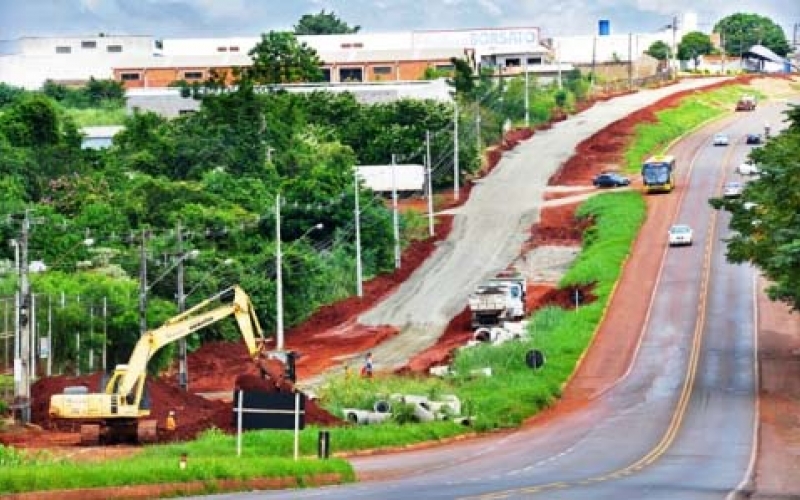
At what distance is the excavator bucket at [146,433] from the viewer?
194 ft

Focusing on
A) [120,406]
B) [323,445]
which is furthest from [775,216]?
[323,445]

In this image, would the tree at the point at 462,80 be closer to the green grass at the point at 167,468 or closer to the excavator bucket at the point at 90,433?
the excavator bucket at the point at 90,433

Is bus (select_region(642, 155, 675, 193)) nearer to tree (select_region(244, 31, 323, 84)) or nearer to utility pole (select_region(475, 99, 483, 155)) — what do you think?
utility pole (select_region(475, 99, 483, 155))

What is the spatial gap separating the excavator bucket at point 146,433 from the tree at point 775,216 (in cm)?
2112

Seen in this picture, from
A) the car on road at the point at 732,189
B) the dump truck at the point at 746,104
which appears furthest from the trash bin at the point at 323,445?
the dump truck at the point at 746,104

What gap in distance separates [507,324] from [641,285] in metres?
13.4

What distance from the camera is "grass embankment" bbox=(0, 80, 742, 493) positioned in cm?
3991

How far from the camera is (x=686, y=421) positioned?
226ft

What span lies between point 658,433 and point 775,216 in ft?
33.2

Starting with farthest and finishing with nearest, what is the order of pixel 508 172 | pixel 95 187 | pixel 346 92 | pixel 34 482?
pixel 346 92 → pixel 508 172 → pixel 95 187 → pixel 34 482

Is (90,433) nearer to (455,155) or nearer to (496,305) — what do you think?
(496,305)

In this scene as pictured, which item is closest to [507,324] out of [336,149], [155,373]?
[155,373]

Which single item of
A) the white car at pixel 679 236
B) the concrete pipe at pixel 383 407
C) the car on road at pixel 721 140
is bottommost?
the concrete pipe at pixel 383 407

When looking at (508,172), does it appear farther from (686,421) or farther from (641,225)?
(686,421)
